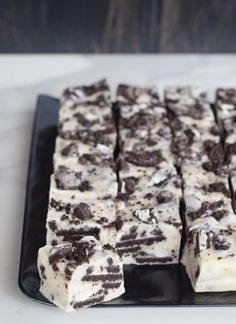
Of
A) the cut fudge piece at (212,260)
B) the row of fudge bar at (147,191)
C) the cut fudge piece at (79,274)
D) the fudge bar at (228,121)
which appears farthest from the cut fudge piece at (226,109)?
the cut fudge piece at (79,274)

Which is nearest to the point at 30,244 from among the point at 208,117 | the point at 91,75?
the point at 208,117

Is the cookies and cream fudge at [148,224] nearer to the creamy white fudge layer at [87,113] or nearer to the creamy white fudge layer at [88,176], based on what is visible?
the creamy white fudge layer at [88,176]

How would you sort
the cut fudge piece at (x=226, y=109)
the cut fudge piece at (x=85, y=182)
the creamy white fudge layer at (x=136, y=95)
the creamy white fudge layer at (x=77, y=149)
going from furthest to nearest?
1. the creamy white fudge layer at (x=136, y=95)
2. the cut fudge piece at (x=226, y=109)
3. the creamy white fudge layer at (x=77, y=149)
4. the cut fudge piece at (x=85, y=182)

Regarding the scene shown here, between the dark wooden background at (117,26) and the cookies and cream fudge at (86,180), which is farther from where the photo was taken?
the dark wooden background at (117,26)

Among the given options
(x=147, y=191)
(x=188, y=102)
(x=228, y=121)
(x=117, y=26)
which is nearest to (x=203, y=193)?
(x=147, y=191)

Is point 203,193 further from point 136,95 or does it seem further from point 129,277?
point 136,95

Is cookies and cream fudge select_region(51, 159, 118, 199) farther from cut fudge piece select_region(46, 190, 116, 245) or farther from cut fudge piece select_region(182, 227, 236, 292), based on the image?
cut fudge piece select_region(182, 227, 236, 292)

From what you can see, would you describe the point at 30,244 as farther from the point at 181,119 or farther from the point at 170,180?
the point at 181,119

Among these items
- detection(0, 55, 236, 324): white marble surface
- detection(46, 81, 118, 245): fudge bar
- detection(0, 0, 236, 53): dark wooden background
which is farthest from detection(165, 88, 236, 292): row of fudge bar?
detection(0, 0, 236, 53): dark wooden background
